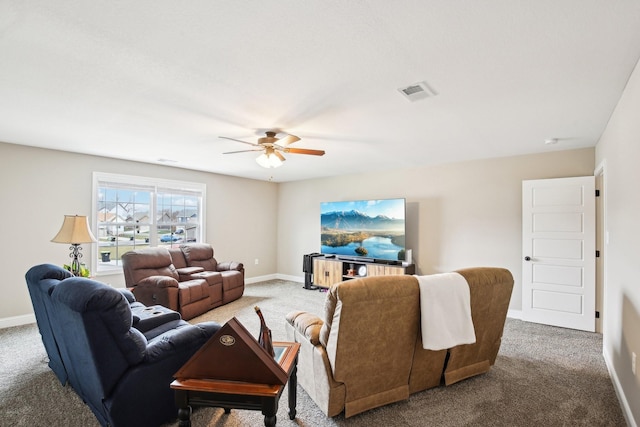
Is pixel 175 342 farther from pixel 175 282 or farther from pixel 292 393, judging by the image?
pixel 175 282

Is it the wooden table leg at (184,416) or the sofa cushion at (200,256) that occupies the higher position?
the sofa cushion at (200,256)

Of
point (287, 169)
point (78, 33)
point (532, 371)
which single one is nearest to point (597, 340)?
point (532, 371)

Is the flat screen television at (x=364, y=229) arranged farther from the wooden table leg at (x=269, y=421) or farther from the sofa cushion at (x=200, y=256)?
the wooden table leg at (x=269, y=421)

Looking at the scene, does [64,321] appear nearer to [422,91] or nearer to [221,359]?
[221,359]

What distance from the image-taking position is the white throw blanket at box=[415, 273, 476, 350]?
→ 2146mm

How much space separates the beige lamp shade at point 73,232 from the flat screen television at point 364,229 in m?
4.03

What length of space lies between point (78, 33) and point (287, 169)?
426 cm

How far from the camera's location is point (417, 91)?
8.07ft

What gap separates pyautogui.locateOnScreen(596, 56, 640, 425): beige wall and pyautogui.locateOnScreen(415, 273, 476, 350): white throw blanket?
1.02 m

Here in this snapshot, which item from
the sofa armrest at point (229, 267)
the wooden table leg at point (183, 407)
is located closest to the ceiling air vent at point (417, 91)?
the wooden table leg at point (183, 407)

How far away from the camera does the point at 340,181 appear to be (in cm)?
671

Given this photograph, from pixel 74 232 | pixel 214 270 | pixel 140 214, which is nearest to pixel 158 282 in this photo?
pixel 74 232

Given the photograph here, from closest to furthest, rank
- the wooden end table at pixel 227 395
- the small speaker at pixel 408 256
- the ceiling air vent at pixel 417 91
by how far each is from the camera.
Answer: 1. the wooden end table at pixel 227 395
2. the ceiling air vent at pixel 417 91
3. the small speaker at pixel 408 256

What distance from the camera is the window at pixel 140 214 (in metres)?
5.04
